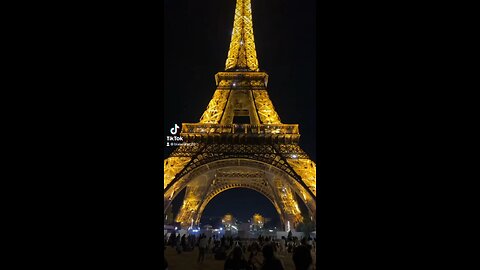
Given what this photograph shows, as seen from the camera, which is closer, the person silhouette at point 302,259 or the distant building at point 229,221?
the person silhouette at point 302,259

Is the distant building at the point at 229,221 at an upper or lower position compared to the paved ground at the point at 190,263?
lower

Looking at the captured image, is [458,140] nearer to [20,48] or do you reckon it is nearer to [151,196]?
[151,196]

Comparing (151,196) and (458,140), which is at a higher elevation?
(458,140)

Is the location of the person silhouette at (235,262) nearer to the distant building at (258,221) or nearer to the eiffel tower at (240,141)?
the eiffel tower at (240,141)

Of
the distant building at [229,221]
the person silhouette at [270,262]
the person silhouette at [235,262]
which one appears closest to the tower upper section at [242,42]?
the person silhouette at [235,262]

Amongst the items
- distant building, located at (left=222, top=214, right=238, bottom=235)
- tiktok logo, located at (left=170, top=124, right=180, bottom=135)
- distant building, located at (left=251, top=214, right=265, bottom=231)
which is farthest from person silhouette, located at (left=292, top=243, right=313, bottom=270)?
distant building, located at (left=222, top=214, right=238, bottom=235)

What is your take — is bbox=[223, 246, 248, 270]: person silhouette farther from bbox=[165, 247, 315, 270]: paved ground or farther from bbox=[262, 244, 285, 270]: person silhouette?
bbox=[165, 247, 315, 270]: paved ground

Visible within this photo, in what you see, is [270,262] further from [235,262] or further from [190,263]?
[190,263]

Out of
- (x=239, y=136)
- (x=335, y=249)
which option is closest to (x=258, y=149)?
(x=239, y=136)

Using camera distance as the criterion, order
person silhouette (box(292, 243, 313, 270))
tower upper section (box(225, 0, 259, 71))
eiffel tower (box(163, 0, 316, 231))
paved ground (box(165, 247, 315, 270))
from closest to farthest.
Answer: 1. person silhouette (box(292, 243, 313, 270))
2. paved ground (box(165, 247, 315, 270))
3. tower upper section (box(225, 0, 259, 71))
4. eiffel tower (box(163, 0, 316, 231))
